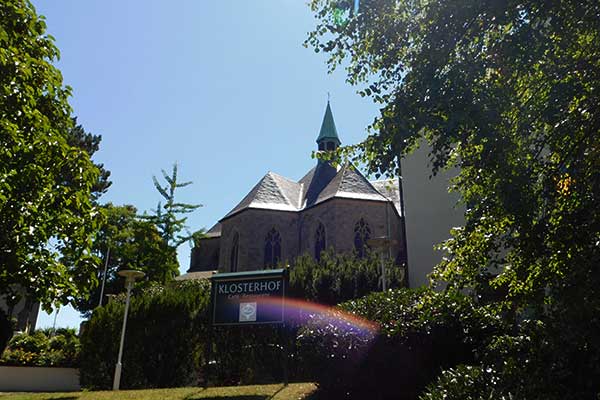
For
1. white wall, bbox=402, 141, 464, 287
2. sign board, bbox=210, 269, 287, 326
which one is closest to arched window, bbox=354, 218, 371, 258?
white wall, bbox=402, 141, 464, 287

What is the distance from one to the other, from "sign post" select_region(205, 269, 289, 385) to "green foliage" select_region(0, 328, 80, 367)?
733cm

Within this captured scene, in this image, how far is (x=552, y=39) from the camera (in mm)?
4891

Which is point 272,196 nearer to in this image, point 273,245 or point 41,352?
point 273,245

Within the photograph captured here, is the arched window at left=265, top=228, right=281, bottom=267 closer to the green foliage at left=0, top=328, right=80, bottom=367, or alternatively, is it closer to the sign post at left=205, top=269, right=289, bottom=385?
the green foliage at left=0, top=328, right=80, bottom=367

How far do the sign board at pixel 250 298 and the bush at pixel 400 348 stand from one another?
409 cm

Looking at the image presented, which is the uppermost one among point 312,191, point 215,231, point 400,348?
point 312,191

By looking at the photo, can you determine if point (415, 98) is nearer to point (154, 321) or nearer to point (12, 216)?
point (12, 216)

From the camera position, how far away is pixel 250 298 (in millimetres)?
11688

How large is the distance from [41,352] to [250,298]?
35.3 ft

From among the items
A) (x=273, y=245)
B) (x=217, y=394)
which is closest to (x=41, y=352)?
(x=217, y=394)

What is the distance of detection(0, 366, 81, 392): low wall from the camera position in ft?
49.5

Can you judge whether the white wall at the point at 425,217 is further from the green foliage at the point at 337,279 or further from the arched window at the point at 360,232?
the arched window at the point at 360,232

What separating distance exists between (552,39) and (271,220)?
90.7 ft

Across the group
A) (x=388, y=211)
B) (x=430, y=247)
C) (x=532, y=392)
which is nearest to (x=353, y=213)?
(x=388, y=211)
